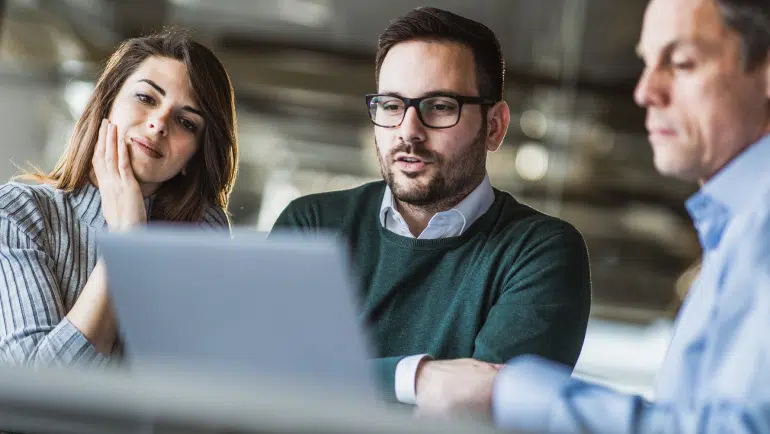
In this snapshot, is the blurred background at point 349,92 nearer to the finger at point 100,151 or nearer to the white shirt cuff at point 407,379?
the finger at point 100,151

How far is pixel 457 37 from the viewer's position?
1.64m

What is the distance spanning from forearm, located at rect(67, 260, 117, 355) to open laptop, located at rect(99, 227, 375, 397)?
0.55 m

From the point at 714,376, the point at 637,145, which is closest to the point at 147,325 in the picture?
the point at 714,376

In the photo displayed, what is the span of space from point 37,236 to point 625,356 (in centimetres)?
552

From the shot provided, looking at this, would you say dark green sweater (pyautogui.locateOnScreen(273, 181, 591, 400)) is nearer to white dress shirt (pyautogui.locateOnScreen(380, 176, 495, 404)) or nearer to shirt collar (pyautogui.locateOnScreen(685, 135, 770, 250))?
white dress shirt (pyautogui.locateOnScreen(380, 176, 495, 404))

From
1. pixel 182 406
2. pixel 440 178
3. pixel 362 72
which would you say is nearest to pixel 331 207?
pixel 440 178

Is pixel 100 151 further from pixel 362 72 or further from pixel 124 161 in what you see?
pixel 362 72

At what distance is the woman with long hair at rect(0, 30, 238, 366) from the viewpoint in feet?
4.62

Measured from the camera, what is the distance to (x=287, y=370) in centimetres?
86

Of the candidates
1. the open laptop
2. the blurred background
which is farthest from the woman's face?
the blurred background

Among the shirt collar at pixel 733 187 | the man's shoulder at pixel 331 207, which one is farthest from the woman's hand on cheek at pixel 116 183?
the shirt collar at pixel 733 187

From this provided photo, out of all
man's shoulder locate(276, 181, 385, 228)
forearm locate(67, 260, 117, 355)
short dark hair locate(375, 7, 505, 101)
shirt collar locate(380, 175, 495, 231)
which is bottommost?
forearm locate(67, 260, 117, 355)

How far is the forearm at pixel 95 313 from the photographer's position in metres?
1.39

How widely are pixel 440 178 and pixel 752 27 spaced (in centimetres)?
70
